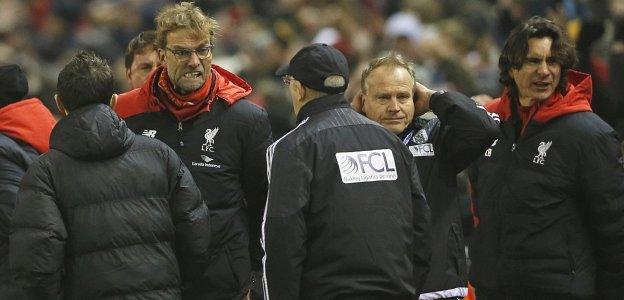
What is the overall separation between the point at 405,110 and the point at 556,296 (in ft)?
3.86

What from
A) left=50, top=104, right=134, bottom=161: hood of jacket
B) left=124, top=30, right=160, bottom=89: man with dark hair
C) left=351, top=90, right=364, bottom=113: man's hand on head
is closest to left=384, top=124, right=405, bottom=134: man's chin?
left=351, top=90, right=364, bottom=113: man's hand on head

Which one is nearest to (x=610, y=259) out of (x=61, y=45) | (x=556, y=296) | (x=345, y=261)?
(x=556, y=296)

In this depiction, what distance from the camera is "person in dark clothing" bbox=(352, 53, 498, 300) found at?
5.29 m

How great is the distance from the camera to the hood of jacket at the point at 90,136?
15.6ft

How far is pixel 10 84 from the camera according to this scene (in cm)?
577

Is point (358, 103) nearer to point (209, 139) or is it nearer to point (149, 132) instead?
point (209, 139)

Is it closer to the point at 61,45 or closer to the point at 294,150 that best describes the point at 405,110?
the point at 294,150

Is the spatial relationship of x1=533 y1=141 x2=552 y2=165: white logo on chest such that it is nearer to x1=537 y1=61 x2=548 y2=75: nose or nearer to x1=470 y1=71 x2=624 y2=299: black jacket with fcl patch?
x1=470 y1=71 x2=624 y2=299: black jacket with fcl patch

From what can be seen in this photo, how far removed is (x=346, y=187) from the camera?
15.2 feet

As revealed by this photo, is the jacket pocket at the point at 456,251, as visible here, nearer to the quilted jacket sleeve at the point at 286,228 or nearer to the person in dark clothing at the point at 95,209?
the quilted jacket sleeve at the point at 286,228

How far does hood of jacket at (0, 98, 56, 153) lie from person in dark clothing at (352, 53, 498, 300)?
65.5 inches

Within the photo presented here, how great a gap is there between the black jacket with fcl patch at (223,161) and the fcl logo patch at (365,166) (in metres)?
0.96

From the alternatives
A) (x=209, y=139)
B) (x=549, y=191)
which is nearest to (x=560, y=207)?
(x=549, y=191)

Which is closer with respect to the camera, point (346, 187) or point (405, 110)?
point (346, 187)
